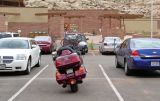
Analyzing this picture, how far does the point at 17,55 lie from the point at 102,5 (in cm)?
10508

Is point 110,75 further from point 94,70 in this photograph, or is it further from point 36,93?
point 36,93

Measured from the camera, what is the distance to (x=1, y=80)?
16203 mm

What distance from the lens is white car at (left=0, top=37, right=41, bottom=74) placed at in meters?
17.4

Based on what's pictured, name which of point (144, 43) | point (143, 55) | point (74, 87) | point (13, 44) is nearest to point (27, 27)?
point (13, 44)

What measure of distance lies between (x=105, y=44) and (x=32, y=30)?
3645cm

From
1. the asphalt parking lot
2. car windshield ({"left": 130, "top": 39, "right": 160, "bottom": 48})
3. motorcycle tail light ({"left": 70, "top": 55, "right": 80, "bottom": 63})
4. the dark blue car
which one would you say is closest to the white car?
the asphalt parking lot

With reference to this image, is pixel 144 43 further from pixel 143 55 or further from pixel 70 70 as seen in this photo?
pixel 70 70

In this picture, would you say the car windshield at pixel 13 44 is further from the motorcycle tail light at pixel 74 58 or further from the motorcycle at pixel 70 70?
the motorcycle tail light at pixel 74 58

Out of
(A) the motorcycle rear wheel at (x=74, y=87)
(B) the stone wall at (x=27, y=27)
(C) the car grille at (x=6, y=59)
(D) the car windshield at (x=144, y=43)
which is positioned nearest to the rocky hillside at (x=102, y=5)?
(B) the stone wall at (x=27, y=27)

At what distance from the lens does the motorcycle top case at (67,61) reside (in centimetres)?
1316

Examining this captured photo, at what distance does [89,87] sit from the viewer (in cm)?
1447

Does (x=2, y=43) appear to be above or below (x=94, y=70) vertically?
above

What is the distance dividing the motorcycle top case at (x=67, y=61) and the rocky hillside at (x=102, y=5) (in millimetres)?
103336

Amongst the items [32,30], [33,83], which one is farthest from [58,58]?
[32,30]
